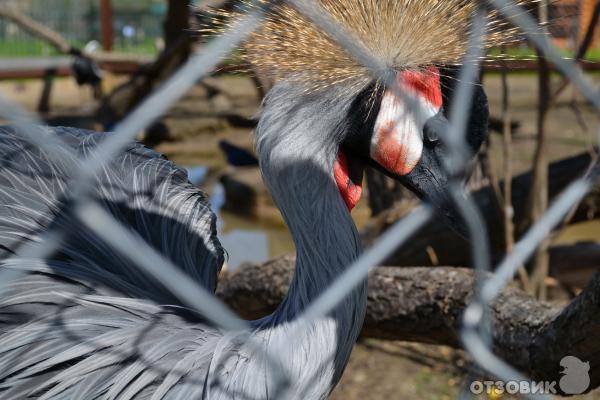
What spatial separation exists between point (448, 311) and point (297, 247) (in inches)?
29.0

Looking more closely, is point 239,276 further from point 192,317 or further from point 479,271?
point 479,271

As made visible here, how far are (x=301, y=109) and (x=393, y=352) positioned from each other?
166cm

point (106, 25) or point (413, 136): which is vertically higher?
point (413, 136)

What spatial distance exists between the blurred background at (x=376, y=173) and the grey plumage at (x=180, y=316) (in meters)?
0.23

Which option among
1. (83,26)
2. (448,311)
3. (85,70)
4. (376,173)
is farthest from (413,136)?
(83,26)

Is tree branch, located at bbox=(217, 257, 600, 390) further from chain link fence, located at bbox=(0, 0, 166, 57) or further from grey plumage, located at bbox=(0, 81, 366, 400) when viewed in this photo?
chain link fence, located at bbox=(0, 0, 166, 57)

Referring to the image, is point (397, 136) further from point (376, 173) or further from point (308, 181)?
point (376, 173)

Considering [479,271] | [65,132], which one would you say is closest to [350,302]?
[479,271]

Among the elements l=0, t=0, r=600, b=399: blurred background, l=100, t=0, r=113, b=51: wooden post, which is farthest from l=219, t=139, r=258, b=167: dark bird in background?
l=100, t=0, r=113, b=51: wooden post

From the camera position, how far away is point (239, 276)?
2.41 m

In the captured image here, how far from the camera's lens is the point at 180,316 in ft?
4.40

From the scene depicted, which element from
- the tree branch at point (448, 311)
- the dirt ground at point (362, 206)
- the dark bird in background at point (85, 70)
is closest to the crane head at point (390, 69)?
Answer: the tree branch at point (448, 311)

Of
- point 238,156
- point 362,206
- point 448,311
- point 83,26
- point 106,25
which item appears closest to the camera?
point 448,311

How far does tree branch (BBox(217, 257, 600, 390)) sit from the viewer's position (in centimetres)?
143
